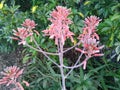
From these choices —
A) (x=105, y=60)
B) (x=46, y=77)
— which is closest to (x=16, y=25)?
(x=46, y=77)

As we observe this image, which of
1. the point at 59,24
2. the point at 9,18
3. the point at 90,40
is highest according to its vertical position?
the point at 9,18

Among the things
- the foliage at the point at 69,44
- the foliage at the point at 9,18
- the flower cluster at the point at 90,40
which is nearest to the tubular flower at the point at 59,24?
the flower cluster at the point at 90,40

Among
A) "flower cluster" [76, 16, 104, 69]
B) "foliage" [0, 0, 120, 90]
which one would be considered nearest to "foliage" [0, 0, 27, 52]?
"foliage" [0, 0, 120, 90]

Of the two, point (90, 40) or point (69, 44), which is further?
point (69, 44)

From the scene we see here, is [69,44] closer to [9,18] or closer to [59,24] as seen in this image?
[9,18]

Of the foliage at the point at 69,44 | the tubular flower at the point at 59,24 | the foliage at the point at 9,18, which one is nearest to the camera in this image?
the tubular flower at the point at 59,24

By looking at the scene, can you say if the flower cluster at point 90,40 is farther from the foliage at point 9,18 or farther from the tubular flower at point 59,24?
the foliage at point 9,18

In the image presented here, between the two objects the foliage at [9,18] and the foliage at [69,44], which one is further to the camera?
the foliage at [9,18]

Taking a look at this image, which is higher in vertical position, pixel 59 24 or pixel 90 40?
pixel 59 24

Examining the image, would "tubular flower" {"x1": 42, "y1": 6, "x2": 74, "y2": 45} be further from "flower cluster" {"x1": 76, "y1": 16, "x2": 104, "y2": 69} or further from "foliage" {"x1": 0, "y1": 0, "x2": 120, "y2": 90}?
"foliage" {"x1": 0, "y1": 0, "x2": 120, "y2": 90}

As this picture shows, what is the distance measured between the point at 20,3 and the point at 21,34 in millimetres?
1548

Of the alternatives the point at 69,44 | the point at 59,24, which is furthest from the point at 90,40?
the point at 69,44

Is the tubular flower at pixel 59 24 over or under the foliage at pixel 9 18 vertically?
under

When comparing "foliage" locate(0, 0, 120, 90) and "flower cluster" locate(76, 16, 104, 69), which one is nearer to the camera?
"flower cluster" locate(76, 16, 104, 69)
